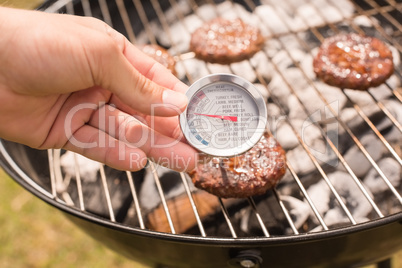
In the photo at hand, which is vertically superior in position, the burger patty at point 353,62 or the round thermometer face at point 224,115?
the round thermometer face at point 224,115

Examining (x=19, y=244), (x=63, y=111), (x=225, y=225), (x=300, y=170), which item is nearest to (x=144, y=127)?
(x=63, y=111)

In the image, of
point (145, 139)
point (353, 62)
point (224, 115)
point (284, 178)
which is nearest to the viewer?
point (224, 115)

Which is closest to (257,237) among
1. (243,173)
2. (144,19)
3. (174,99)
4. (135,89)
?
(243,173)

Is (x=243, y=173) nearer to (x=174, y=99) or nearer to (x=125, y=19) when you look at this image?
(x=174, y=99)

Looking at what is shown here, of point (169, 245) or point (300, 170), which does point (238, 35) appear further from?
point (169, 245)

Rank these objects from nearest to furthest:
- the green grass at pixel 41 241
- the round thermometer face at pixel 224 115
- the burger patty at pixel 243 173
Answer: the round thermometer face at pixel 224 115 → the burger patty at pixel 243 173 → the green grass at pixel 41 241

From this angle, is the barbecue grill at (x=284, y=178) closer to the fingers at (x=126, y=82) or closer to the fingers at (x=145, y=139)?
the fingers at (x=145, y=139)

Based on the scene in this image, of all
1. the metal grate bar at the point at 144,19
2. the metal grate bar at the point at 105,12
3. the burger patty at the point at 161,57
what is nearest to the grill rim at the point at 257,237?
the burger patty at the point at 161,57
